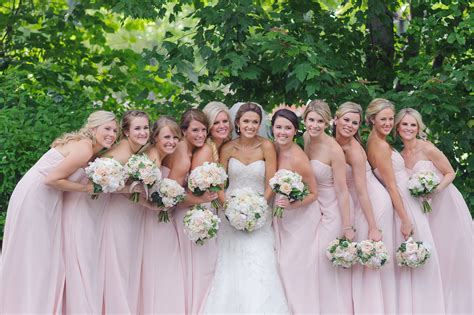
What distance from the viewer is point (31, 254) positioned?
20.6 ft

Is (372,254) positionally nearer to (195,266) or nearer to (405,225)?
(405,225)

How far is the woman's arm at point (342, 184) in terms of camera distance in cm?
675

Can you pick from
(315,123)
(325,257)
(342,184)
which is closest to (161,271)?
(325,257)

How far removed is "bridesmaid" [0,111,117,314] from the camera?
627cm

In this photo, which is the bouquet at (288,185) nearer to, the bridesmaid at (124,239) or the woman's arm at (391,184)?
the woman's arm at (391,184)

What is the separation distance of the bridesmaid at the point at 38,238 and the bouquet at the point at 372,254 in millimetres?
2569

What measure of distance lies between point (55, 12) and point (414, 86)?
5.55 meters

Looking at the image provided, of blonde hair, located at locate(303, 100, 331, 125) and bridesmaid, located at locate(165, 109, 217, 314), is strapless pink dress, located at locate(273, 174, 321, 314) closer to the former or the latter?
bridesmaid, located at locate(165, 109, 217, 314)

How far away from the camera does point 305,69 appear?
304 inches

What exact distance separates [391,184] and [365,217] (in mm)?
437

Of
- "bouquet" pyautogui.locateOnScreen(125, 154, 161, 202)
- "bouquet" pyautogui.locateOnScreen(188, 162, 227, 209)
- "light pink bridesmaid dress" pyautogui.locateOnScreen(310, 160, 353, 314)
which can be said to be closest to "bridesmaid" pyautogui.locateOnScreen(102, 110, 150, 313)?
"bouquet" pyautogui.locateOnScreen(125, 154, 161, 202)

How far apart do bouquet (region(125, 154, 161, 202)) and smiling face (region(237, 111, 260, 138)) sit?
0.99 metres

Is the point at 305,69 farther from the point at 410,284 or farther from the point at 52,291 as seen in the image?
the point at 52,291

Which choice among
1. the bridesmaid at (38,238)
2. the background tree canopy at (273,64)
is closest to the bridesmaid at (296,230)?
the background tree canopy at (273,64)
